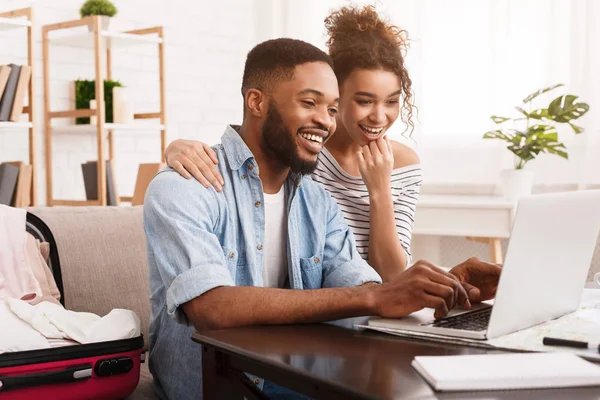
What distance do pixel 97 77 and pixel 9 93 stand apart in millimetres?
421

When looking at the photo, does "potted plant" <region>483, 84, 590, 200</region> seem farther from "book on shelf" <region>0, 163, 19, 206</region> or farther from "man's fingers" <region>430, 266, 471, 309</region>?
"man's fingers" <region>430, 266, 471, 309</region>

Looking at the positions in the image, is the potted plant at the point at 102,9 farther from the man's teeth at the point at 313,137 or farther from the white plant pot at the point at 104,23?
the man's teeth at the point at 313,137

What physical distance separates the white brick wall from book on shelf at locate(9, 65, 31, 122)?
0.93 ft

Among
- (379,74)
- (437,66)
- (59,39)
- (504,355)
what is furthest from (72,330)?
(437,66)

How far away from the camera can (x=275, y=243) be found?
1.44 m

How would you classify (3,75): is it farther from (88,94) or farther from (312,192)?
(312,192)

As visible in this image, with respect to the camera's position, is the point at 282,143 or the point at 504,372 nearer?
the point at 504,372

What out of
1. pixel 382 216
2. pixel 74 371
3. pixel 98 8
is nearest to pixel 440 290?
pixel 74 371

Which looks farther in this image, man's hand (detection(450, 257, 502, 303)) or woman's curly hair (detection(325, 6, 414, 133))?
woman's curly hair (detection(325, 6, 414, 133))

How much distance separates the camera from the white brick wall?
378 cm

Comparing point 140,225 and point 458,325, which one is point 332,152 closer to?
point 140,225

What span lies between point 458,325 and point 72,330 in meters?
0.67

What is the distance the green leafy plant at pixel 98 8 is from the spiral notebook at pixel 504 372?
3242 millimetres

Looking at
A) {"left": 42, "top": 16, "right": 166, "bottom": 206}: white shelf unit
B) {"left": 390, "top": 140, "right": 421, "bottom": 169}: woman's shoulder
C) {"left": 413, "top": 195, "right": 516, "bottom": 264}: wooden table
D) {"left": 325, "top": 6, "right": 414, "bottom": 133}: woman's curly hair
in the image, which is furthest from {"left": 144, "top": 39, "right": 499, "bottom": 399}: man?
{"left": 42, "top": 16, "right": 166, "bottom": 206}: white shelf unit
